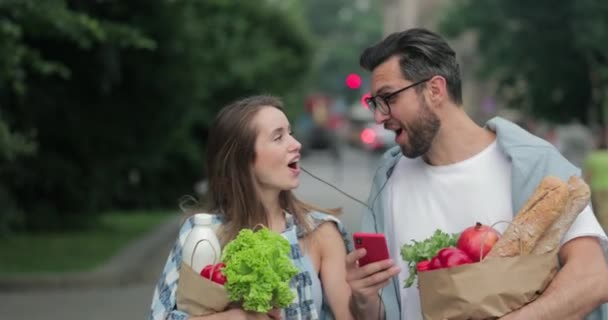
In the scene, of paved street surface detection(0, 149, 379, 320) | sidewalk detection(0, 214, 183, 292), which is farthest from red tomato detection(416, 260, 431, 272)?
sidewalk detection(0, 214, 183, 292)

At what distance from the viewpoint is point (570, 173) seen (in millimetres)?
3756

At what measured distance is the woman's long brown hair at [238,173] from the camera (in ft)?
13.7

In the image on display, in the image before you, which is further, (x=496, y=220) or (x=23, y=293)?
(x=23, y=293)

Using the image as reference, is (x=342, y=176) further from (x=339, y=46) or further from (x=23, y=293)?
(x=339, y=46)

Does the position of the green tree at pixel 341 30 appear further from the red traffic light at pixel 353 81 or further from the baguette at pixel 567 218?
the baguette at pixel 567 218

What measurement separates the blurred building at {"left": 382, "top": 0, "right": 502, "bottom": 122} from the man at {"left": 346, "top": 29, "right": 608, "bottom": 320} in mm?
36348

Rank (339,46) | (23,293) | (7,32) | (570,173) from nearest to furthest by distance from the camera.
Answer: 1. (570,173)
2. (7,32)
3. (23,293)
4. (339,46)

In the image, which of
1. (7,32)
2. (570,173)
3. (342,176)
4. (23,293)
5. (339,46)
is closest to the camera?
(570,173)

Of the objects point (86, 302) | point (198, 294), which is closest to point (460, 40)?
point (86, 302)

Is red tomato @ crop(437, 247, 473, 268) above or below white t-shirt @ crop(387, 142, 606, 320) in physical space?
below

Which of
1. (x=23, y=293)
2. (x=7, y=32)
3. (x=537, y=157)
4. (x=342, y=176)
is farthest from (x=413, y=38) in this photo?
(x=342, y=176)

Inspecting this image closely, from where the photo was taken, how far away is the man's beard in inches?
152

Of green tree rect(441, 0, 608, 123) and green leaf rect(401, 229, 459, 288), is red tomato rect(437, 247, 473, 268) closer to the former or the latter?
green leaf rect(401, 229, 459, 288)

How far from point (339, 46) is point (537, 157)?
3861 inches
